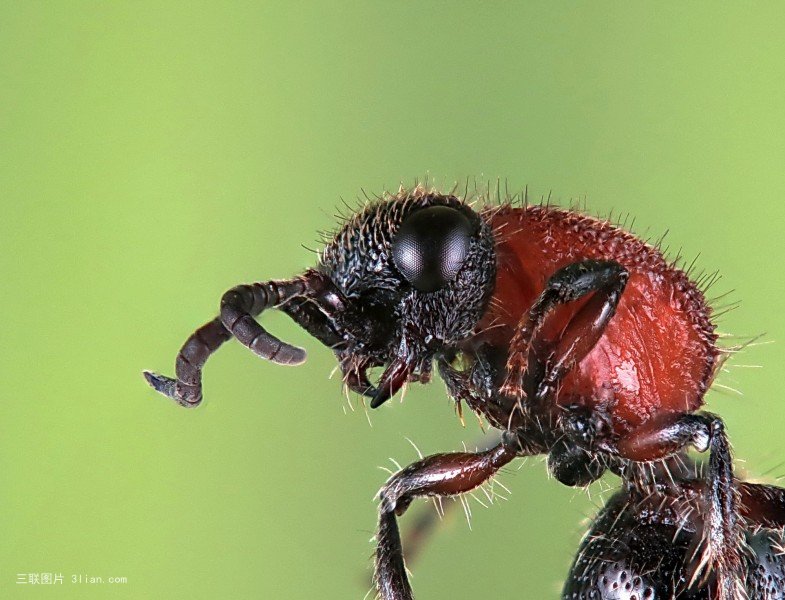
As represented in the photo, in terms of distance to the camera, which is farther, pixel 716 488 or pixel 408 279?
pixel 408 279

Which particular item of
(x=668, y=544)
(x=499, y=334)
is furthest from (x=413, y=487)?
(x=668, y=544)

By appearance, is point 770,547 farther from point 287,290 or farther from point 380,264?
point 287,290

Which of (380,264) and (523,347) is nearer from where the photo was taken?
(523,347)

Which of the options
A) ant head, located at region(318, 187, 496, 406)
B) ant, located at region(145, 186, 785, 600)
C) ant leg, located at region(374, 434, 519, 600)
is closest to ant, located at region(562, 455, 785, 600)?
ant, located at region(145, 186, 785, 600)

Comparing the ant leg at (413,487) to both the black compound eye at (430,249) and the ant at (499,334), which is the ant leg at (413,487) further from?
the black compound eye at (430,249)

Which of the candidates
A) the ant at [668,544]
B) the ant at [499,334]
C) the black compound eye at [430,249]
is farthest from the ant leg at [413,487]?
the black compound eye at [430,249]

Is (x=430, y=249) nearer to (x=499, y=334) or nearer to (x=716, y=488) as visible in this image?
(x=499, y=334)

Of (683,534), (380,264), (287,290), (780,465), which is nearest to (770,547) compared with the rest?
(683,534)

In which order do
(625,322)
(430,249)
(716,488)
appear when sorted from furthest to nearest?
(625,322)
(430,249)
(716,488)
